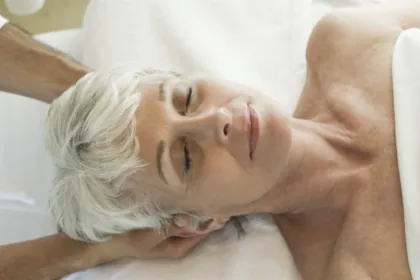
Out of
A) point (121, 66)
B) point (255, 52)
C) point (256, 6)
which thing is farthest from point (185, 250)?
point (256, 6)

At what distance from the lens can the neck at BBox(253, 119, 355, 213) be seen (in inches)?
51.2

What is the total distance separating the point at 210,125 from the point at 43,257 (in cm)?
48

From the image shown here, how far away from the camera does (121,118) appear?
3.92 ft

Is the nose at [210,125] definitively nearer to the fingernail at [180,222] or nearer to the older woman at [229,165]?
the older woman at [229,165]

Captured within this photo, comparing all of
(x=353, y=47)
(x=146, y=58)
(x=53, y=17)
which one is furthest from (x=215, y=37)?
(x=53, y=17)

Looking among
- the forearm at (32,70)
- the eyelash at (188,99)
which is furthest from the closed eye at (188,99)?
the forearm at (32,70)

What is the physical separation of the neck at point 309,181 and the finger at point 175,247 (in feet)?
0.54

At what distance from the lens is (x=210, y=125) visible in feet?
3.86

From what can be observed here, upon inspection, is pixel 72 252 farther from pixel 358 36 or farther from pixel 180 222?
pixel 358 36

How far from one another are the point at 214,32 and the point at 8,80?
21.7 inches

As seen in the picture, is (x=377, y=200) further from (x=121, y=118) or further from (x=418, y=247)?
(x=121, y=118)

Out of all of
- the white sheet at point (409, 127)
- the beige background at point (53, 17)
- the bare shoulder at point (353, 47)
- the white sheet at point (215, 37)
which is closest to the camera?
the white sheet at point (409, 127)

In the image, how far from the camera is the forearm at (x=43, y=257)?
4.31 feet

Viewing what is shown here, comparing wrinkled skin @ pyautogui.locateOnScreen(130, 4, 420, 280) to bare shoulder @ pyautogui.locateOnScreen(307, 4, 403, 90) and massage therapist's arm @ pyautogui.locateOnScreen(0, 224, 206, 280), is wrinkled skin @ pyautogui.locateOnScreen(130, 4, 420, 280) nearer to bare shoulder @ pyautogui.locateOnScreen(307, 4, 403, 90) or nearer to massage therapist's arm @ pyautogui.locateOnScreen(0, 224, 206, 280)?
bare shoulder @ pyautogui.locateOnScreen(307, 4, 403, 90)
